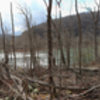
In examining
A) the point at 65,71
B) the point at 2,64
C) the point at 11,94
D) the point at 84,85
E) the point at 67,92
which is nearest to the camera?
the point at 11,94

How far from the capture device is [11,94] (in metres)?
3.89

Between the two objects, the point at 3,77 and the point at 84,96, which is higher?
the point at 3,77

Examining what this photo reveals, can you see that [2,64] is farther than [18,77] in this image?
Yes

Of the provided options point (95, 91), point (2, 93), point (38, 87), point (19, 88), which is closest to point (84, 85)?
point (95, 91)

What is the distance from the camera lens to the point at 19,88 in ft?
12.8

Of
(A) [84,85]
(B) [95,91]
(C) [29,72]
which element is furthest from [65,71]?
(B) [95,91]

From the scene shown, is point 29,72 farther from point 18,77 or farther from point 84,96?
point 84,96

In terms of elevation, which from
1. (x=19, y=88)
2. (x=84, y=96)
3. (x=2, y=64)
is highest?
(x=2, y=64)

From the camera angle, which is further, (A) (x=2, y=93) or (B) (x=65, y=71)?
(B) (x=65, y=71)

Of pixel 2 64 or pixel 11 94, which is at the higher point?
pixel 2 64

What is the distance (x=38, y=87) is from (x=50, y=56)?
1.65 meters

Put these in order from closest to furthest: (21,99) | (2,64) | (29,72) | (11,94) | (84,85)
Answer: (21,99) < (11,94) < (84,85) < (2,64) < (29,72)

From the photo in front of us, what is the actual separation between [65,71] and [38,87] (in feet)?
9.26

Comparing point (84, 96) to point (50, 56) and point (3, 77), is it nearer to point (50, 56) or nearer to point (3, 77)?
point (50, 56)
